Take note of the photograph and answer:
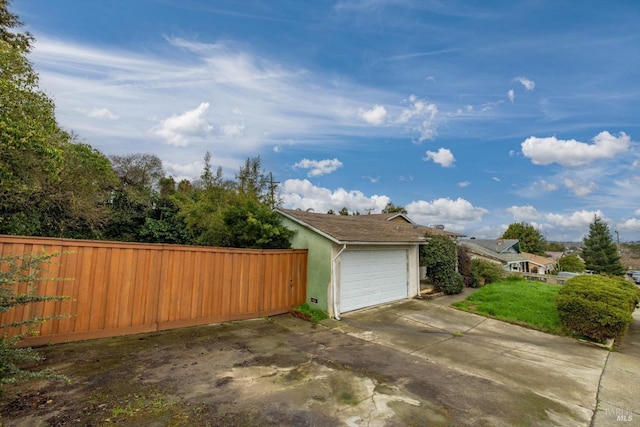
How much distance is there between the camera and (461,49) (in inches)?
411

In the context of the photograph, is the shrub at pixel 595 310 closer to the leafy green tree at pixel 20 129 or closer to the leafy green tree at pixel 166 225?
the leafy green tree at pixel 20 129

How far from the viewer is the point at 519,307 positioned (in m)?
9.63

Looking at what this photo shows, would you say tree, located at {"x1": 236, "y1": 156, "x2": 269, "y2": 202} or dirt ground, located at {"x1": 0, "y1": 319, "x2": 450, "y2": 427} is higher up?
tree, located at {"x1": 236, "y1": 156, "x2": 269, "y2": 202}

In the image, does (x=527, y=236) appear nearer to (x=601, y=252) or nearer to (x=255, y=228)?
(x=601, y=252)

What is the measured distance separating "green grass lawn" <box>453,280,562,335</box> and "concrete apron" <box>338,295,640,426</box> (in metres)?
0.52

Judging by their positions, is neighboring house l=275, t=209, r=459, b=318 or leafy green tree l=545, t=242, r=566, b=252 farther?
leafy green tree l=545, t=242, r=566, b=252

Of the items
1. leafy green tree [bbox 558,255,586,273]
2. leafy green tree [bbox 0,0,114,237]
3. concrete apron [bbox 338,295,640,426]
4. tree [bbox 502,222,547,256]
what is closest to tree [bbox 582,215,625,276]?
leafy green tree [bbox 558,255,586,273]

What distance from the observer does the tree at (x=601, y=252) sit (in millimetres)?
43031

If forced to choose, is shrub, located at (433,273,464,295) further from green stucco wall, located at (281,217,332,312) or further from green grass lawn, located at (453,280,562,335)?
green stucco wall, located at (281,217,332,312)

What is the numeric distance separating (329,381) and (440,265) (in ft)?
32.5

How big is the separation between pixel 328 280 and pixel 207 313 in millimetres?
3436

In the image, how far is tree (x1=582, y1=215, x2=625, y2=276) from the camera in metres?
43.0

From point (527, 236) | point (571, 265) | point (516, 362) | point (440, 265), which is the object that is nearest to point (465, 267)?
point (440, 265)

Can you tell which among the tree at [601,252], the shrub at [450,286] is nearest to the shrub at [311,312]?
the shrub at [450,286]
